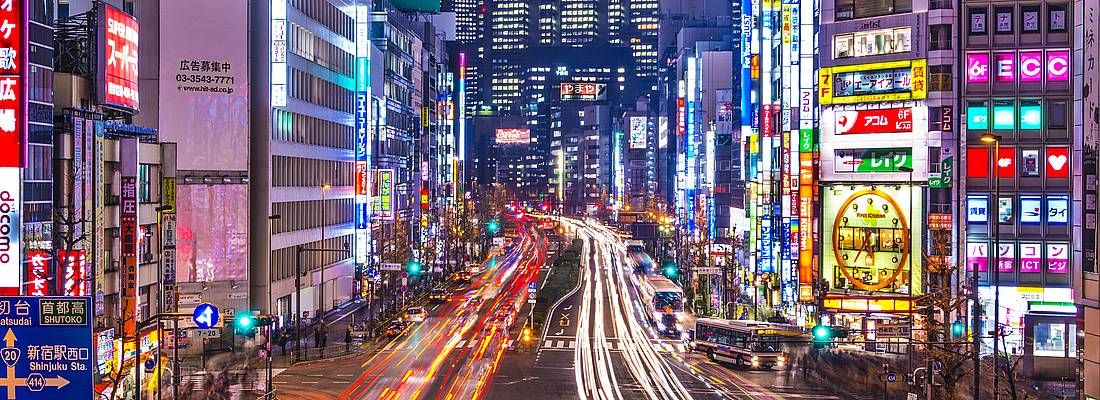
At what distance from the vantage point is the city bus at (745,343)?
61984 mm

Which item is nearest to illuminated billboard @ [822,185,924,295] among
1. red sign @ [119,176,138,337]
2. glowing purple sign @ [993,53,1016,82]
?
glowing purple sign @ [993,53,1016,82]

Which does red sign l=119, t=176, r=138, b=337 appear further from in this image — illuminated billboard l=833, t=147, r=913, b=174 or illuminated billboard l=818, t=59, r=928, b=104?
illuminated billboard l=833, t=147, r=913, b=174

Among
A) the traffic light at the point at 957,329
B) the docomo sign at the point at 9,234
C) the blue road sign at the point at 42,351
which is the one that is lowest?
the traffic light at the point at 957,329

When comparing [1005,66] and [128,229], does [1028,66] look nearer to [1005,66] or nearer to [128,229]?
[1005,66]

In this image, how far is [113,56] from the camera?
4409 centimetres

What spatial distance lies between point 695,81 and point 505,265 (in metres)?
30.8

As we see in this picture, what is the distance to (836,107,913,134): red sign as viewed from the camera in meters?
64.7

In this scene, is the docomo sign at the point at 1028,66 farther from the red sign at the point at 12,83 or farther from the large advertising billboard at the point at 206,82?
the red sign at the point at 12,83

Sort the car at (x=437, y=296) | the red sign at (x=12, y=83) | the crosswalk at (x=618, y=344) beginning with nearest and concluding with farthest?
the red sign at (x=12, y=83) < the crosswalk at (x=618, y=344) < the car at (x=437, y=296)

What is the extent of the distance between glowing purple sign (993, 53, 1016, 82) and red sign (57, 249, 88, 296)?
44540 mm

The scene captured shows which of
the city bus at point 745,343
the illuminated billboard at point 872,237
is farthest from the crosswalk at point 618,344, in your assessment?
the illuminated billboard at point 872,237

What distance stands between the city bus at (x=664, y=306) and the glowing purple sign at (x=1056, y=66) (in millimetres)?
28405

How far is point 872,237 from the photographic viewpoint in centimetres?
6669

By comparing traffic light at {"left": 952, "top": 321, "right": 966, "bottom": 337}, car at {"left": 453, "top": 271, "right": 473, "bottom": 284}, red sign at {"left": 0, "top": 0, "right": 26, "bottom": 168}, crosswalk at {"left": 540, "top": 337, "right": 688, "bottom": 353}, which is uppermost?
red sign at {"left": 0, "top": 0, "right": 26, "bottom": 168}
